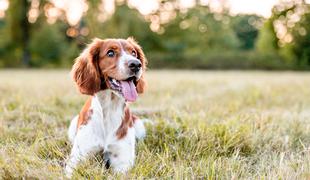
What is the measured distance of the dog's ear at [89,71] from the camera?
3438mm

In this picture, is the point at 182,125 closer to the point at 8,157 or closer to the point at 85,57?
the point at 85,57

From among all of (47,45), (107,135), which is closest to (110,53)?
(107,135)

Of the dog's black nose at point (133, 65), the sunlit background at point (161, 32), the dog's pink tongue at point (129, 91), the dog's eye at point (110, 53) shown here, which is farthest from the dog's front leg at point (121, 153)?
the sunlit background at point (161, 32)

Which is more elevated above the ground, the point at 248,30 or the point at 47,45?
the point at 248,30

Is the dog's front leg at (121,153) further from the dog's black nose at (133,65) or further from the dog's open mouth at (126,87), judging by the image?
the dog's black nose at (133,65)

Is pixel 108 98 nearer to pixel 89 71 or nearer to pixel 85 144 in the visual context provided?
pixel 89 71

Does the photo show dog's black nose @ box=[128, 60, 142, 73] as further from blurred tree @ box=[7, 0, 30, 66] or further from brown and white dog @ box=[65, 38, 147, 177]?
blurred tree @ box=[7, 0, 30, 66]

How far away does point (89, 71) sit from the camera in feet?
11.4

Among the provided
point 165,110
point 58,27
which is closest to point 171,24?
point 58,27

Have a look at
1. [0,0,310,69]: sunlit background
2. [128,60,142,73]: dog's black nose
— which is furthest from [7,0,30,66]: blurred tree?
[128,60,142,73]: dog's black nose

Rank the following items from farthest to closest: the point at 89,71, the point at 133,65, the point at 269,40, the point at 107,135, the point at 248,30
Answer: the point at 248,30 → the point at 269,40 → the point at 89,71 → the point at 107,135 → the point at 133,65

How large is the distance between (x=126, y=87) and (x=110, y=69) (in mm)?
230

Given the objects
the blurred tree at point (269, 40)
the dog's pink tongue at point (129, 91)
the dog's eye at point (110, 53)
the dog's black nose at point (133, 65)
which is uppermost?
the dog's eye at point (110, 53)

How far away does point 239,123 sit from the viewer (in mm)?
4273
